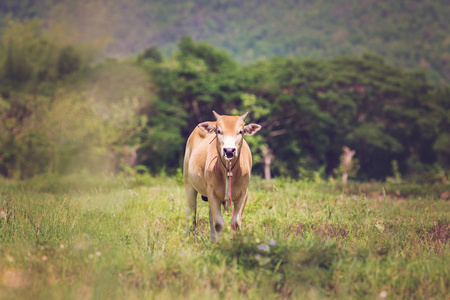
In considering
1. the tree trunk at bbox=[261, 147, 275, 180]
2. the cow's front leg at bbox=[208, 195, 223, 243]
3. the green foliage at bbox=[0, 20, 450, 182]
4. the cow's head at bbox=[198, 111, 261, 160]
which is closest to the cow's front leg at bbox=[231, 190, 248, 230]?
the cow's front leg at bbox=[208, 195, 223, 243]

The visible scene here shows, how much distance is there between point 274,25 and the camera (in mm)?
133375

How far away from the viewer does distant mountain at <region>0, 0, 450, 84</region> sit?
88375 mm

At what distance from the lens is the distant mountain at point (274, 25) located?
88375mm

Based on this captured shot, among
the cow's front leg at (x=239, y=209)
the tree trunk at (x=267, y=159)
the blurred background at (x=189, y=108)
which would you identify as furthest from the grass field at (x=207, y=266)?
the tree trunk at (x=267, y=159)

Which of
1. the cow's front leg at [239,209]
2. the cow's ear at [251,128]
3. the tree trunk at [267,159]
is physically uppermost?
the cow's ear at [251,128]

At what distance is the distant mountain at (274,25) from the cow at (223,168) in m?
32.6

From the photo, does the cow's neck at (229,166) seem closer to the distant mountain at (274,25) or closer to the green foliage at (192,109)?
the green foliage at (192,109)

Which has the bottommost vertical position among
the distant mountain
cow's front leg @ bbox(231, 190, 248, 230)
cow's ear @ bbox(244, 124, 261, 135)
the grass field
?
the grass field

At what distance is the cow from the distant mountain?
1285 inches

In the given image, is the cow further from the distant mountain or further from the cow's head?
the distant mountain

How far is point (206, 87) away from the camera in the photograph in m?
30.5

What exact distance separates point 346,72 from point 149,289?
122 ft

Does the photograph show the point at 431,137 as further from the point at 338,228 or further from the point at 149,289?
the point at 149,289

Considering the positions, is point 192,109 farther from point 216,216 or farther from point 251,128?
point 216,216
